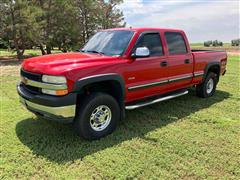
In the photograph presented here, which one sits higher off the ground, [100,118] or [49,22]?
[49,22]

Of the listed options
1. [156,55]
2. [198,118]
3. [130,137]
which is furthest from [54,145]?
[198,118]

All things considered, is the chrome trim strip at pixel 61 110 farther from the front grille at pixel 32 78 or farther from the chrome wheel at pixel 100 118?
the chrome wheel at pixel 100 118

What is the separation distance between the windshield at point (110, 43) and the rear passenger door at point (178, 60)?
110 centimetres

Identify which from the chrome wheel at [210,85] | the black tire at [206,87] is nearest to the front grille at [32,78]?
the black tire at [206,87]

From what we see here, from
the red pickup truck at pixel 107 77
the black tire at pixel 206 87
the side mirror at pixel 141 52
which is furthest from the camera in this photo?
the black tire at pixel 206 87

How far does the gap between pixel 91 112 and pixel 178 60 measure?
260cm

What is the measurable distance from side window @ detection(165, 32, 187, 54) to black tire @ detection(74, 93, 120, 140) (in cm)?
203

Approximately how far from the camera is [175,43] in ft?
18.9

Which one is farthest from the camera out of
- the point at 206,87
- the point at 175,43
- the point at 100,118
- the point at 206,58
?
the point at 206,87

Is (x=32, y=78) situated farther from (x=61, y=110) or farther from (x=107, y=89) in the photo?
(x=107, y=89)

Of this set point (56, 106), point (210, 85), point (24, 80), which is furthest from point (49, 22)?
point (56, 106)

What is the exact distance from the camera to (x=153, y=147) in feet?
13.3

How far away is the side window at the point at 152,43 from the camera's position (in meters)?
4.98

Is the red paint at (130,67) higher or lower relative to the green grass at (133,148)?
higher
